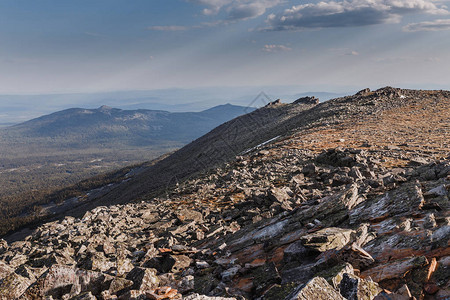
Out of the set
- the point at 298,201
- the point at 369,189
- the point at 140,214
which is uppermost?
the point at 369,189

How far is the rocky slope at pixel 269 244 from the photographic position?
26.3 ft

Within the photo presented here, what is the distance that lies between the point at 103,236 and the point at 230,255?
981 centimetres

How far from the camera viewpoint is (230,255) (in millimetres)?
12609

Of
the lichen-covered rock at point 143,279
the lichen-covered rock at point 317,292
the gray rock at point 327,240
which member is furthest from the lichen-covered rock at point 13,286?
the gray rock at point 327,240

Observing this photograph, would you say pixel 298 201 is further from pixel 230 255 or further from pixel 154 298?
pixel 154 298

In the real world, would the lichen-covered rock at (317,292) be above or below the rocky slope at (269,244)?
above

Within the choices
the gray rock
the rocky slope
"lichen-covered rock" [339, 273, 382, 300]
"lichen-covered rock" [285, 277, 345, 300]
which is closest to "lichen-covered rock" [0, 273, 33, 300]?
the rocky slope

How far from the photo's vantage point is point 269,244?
12250 millimetres

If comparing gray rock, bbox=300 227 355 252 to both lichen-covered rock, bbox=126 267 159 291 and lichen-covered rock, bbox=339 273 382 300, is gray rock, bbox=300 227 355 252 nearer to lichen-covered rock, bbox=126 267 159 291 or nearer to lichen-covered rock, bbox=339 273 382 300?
lichen-covered rock, bbox=339 273 382 300

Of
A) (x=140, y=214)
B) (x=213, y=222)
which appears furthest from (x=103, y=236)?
(x=213, y=222)

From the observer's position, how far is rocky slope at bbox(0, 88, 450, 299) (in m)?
8.02

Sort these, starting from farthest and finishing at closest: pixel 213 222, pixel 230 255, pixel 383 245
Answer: pixel 213 222
pixel 230 255
pixel 383 245

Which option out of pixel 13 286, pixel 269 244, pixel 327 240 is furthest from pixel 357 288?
pixel 13 286

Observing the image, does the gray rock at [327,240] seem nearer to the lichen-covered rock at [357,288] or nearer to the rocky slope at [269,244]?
the rocky slope at [269,244]
